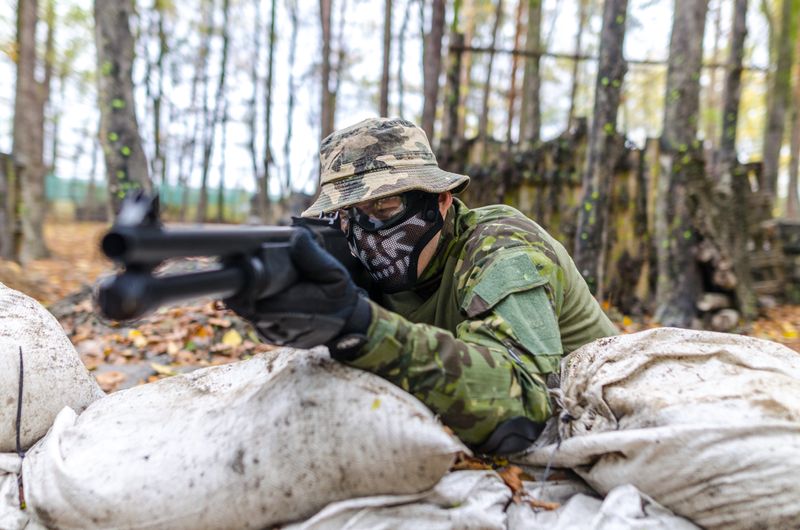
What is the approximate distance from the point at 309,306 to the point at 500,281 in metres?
0.70

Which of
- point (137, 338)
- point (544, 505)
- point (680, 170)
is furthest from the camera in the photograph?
point (680, 170)

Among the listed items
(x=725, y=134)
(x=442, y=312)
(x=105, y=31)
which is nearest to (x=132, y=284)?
(x=442, y=312)

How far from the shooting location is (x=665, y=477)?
4.91ft

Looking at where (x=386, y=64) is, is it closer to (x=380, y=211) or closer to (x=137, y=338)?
(x=137, y=338)

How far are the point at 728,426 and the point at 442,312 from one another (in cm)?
107

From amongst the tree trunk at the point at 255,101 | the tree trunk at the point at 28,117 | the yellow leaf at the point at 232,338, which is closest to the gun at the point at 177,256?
the yellow leaf at the point at 232,338

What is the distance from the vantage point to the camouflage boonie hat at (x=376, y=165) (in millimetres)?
1951

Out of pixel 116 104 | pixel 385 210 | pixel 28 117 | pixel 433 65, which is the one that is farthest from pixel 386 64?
pixel 385 210

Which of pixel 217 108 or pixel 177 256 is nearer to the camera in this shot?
pixel 177 256

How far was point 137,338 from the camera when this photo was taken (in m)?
4.20

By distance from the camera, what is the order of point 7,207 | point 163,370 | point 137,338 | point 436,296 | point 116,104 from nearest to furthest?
point 436,296 → point 163,370 → point 137,338 → point 116,104 → point 7,207

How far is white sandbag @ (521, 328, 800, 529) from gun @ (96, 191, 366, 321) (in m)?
1.03

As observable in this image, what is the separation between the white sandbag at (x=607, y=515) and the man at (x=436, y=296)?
19cm

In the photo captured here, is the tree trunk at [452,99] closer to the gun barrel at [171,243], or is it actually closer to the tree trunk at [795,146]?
the gun barrel at [171,243]
